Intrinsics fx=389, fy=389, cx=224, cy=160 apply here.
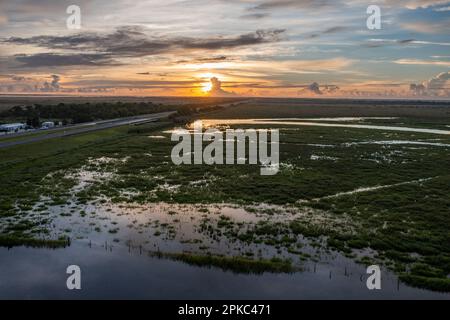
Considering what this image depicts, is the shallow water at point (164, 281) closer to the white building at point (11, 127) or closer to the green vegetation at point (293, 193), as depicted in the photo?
the green vegetation at point (293, 193)

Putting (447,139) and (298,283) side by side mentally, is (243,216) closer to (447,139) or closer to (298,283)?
(298,283)

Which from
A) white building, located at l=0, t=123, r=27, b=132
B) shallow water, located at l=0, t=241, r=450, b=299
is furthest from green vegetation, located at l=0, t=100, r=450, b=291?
white building, located at l=0, t=123, r=27, b=132

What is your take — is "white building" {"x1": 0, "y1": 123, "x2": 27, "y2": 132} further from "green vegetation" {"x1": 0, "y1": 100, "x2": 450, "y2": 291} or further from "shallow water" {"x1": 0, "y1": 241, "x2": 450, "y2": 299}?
"shallow water" {"x1": 0, "y1": 241, "x2": 450, "y2": 299}

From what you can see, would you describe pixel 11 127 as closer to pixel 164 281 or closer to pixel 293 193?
Answer: pixel 293 193

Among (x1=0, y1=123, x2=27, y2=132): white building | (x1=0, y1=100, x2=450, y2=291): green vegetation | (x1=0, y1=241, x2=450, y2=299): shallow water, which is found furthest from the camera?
(x1=0, y1=123, x2=27, y2=132): white building

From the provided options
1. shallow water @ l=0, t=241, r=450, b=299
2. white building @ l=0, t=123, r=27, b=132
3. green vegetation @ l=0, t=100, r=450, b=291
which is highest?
white building @ l=0, t=123, r=27, b=132

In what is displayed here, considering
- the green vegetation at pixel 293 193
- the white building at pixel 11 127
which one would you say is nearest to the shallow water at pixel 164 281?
the green vegetation at pixel 293 193

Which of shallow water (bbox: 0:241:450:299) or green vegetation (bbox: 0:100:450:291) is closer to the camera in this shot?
shallow water (bbox: 0:241:450:299)

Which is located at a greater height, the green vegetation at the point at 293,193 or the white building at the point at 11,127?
the white building at the point at 11,127

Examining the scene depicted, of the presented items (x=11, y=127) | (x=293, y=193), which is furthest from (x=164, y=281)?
(x=11, y=127)

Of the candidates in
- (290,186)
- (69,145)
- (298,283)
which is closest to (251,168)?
(290,186)
